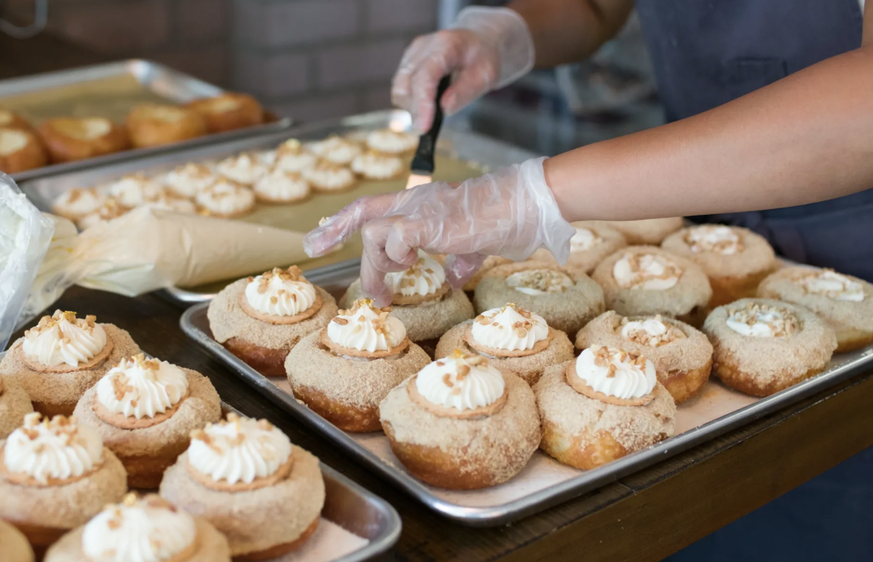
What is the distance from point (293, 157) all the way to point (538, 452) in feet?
5.62

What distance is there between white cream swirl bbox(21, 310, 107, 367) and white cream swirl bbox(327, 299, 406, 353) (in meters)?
0.42

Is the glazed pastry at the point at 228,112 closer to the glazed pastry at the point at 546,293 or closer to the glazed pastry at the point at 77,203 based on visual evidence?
the glazed pastry at the point at 77,203

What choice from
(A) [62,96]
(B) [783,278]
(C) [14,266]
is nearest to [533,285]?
(B) [783,278]

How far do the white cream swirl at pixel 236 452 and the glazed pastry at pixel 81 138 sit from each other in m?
1.92

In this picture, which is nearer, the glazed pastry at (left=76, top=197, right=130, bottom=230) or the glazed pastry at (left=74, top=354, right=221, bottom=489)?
the glazed pastry at (left=74, top=354, right=221, bottom=489)

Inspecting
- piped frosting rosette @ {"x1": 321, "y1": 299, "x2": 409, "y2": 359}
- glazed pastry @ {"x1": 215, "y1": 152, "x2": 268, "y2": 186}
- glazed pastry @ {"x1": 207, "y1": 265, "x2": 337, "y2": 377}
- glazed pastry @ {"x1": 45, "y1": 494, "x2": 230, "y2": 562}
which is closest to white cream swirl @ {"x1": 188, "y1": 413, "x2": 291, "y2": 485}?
glazed pastry @ {"x1": 45, "y1": 494, "x2": 230, "y2": 562}

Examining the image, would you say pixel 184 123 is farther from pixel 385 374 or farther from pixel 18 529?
pixel 18 529

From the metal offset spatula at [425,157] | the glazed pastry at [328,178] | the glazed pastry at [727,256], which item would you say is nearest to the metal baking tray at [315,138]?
the glazed pastry at [328,178]

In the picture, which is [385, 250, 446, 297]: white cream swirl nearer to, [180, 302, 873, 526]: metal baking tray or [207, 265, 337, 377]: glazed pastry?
[207, 265, 337, 377]: glazed pastry

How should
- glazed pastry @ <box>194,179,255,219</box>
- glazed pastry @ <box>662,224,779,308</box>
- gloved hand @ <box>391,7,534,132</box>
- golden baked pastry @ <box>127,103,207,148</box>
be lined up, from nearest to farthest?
glazed pastry @ <box>662,224,779,308</box> < gloved hand @ <box>391,7,534,132</box> < glazed pastry @ <box>194,179,255,219</box> < golden baked pastry @ <box>127,103,207,148</box>

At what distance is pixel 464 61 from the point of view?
2.59 metres

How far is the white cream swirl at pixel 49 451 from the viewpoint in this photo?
120 centimetres

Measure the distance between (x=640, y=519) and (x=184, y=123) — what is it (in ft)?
7.30

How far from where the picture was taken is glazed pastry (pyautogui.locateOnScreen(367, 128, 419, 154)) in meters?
3.12
